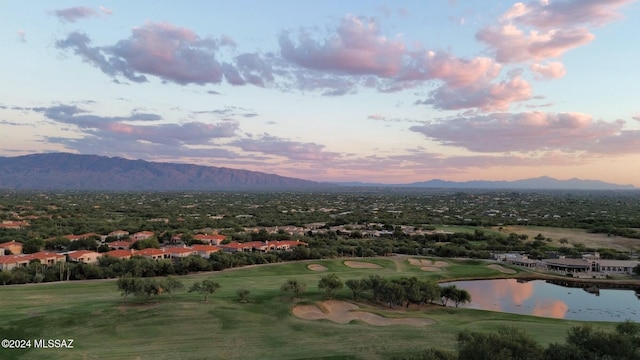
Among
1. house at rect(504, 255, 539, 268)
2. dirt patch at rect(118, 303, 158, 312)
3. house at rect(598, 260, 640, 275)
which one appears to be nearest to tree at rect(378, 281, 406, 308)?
dirt patch at rect(118, 303, 158, 312)

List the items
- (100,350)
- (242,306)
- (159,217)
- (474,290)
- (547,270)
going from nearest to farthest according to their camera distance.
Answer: (100,350) → (242,306) → (474,290) → (547,270) → (159,217)

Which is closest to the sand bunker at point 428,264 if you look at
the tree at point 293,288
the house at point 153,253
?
the tree at point 293,288

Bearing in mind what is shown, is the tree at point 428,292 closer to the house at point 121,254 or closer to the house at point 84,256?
the house at point 121,254

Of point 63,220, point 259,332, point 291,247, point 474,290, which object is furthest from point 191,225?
point 259,332

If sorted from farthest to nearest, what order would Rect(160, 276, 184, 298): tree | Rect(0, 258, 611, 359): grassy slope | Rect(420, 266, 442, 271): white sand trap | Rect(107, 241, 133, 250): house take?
1. Rect(107, 241, 133, 250): house
2. Rect(420, 266, 442, 271): white sand trap
3. Rect(160, 276, 184, 298): tree
4. Rect(0, 258, 611, 359): grassy slope

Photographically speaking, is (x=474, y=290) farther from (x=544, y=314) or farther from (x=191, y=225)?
(x=191, y=225)

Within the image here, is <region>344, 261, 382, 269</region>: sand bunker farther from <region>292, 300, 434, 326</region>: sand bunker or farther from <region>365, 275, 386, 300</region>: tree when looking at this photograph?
<region>292, 300, 434, 326</region>: sand bunker

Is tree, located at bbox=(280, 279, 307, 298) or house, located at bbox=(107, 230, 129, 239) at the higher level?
tree, located at bbox=(280, 279, 307, 298)
